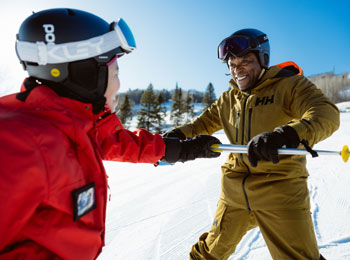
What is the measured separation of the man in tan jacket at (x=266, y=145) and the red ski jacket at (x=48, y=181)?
1088mm

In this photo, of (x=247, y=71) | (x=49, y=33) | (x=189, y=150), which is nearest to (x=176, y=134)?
(x=189, y=150)

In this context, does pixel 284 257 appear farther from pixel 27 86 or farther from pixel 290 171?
pixel 27 86

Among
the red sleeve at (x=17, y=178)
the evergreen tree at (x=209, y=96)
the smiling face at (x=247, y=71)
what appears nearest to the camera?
the red sleeve at (x=17, y=178)

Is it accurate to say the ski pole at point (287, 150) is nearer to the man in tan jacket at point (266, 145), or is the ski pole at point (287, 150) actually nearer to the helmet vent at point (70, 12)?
the man in tan jacket at point (266, 145)

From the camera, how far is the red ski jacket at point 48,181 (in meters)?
0.87

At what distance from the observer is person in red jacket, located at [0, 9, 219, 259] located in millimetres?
885

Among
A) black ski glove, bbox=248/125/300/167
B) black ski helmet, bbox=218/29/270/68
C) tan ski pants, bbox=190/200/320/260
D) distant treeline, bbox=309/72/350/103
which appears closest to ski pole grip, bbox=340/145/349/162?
black ski glove, bbox=248/125/300/167

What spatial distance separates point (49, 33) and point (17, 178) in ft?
3.36

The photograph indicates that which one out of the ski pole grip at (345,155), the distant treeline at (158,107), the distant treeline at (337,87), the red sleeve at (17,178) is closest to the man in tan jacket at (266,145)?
the ski pole grip at (345,155)

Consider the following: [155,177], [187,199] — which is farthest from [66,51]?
[155,177]

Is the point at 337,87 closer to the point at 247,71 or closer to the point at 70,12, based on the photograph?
the point at 247,71

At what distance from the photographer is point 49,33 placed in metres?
1.44

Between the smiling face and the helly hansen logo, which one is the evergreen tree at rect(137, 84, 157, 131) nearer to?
the smiling face

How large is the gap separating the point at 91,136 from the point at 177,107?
1498 inches
